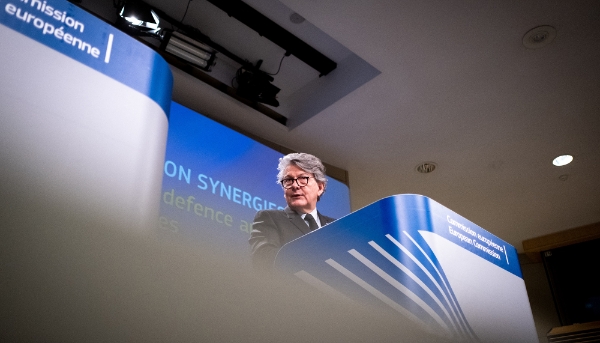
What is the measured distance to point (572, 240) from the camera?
19.2 ft

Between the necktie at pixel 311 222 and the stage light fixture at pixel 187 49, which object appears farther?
the stage light fixture at pixel 187 49

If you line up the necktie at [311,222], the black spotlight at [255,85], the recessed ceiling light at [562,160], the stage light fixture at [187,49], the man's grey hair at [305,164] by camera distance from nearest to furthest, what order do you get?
the necktie at [311,222], the man's grey hair at [305,164], the stage light fixture at [187,49], the black spotlight at [255,85], the recessed ceiling light at [562,160]

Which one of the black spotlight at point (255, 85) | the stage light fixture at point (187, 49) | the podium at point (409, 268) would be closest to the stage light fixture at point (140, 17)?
the stage light fixture at point (187, 49)

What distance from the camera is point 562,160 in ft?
14.4

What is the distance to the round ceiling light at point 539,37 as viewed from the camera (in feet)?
9.87

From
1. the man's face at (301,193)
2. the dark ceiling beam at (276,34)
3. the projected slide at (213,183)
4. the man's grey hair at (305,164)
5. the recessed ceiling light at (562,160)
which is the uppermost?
the dark ceiling beam at (276,34)

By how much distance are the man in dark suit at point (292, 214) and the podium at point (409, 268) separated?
0.25 meters

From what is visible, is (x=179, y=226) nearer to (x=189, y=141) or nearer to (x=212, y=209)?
(x=212, y=209)

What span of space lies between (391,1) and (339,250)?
2185mm

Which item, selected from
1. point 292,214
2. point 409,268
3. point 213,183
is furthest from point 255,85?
point 409,268

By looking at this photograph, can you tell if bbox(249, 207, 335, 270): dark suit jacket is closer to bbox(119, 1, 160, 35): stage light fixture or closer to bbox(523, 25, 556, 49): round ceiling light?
bbox(119, 1, 160, 35): stage light fixture

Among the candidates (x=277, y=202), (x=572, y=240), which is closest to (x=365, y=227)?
(x=277, y=202)

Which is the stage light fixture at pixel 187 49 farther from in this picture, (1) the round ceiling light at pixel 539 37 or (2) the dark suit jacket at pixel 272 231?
(1) the round ceiling light at pixel 539 37

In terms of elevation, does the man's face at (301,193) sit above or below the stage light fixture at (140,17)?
below
